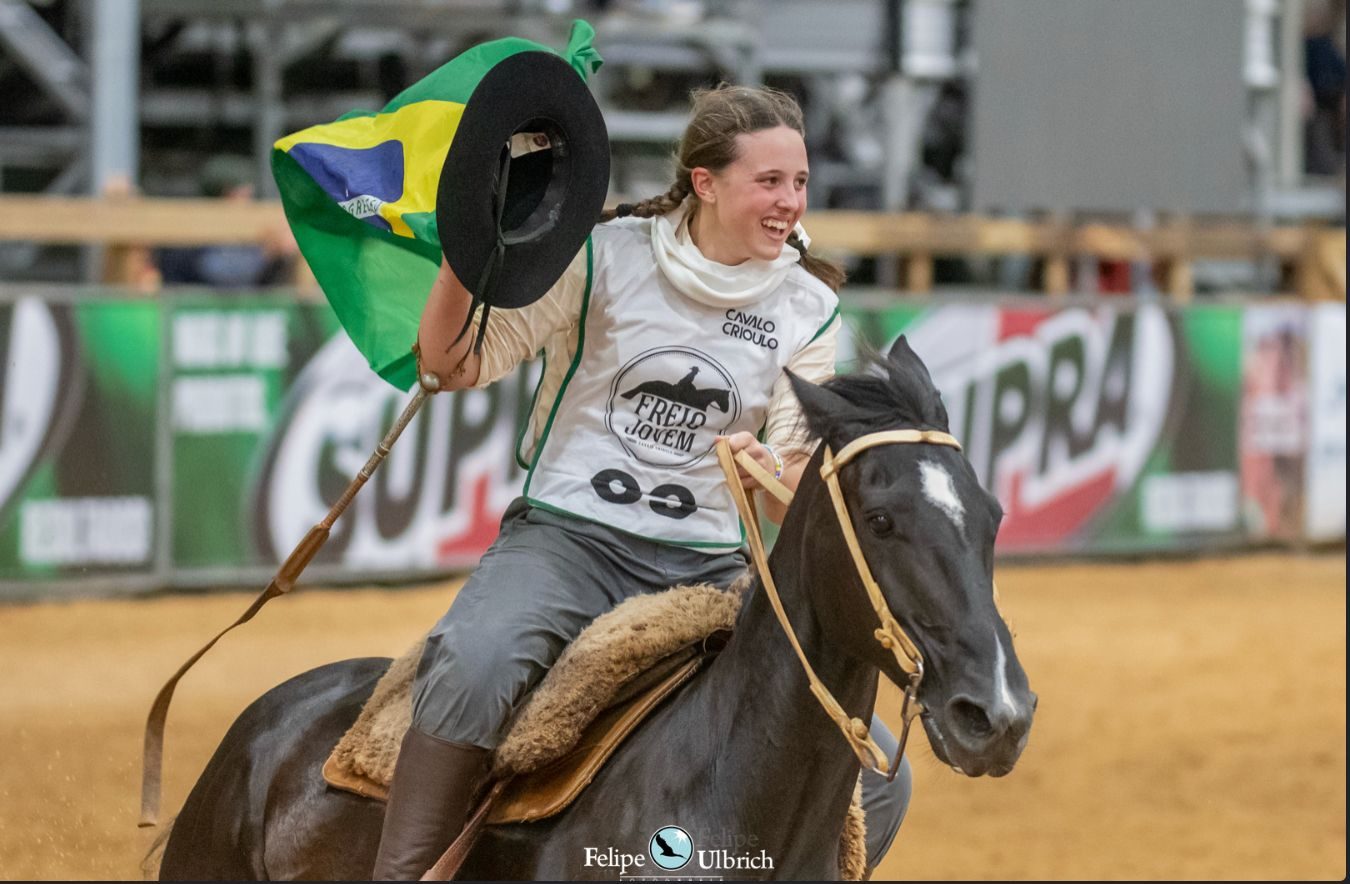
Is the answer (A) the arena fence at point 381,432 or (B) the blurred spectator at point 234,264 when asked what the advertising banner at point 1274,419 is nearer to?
(A) the arena fence at point 381,432

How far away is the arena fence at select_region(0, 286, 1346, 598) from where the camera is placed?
928 cm

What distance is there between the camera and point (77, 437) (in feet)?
30.5

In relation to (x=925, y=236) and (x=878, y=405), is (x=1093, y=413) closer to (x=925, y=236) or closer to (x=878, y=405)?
(x=925, y=236)

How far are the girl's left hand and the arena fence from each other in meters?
5.52

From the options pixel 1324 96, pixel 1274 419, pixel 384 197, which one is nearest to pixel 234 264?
pixel 384 197

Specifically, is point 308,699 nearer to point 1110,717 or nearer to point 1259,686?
point 1110,717

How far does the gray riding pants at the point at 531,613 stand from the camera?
308 cm

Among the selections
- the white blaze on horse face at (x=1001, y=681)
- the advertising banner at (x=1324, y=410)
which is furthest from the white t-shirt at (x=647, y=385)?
the advertising banner at (x=1324, y=410)

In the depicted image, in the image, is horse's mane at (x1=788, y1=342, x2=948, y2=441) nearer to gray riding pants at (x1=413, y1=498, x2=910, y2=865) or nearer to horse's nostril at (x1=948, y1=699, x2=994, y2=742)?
horse's nostril at (x1=948, y1=699, x2=994, y2=742)

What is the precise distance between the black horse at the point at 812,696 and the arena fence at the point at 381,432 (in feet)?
18.6

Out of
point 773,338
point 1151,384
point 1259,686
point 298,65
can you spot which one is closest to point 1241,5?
point 1151,384

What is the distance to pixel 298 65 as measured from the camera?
13.6 meters

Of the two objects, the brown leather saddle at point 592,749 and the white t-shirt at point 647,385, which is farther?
the white t-shirt at point 647,385

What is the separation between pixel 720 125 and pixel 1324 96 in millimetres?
14085
